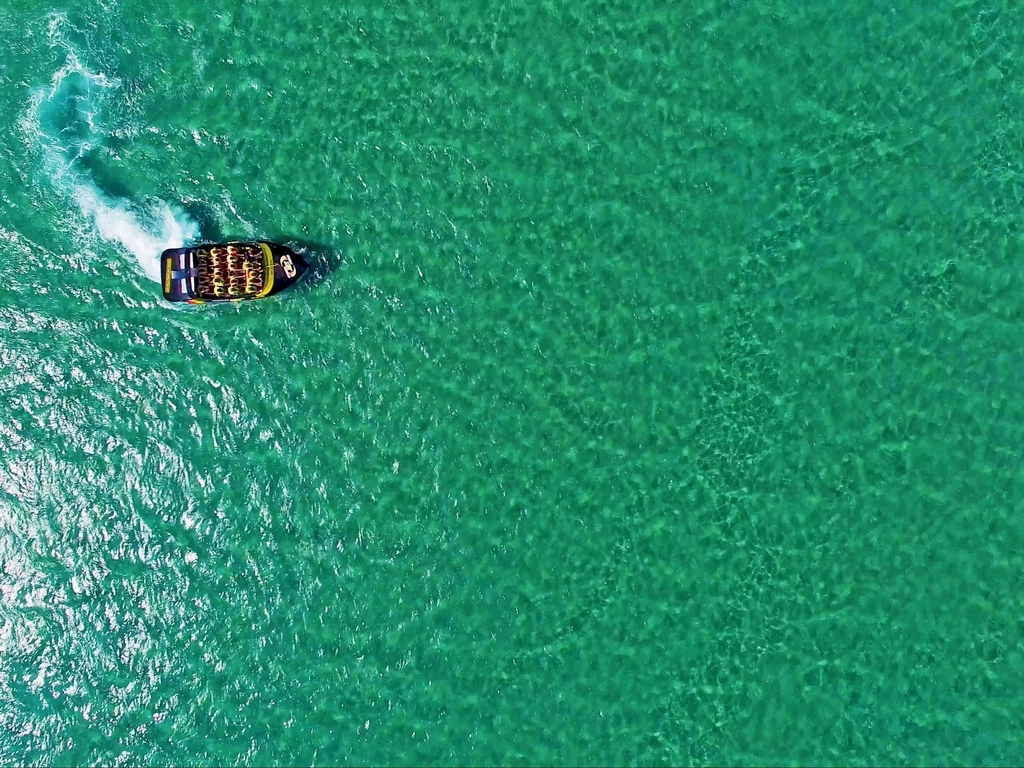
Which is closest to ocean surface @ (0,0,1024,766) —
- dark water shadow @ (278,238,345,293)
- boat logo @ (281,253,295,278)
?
dark water shadow @ (278,238,345,293)

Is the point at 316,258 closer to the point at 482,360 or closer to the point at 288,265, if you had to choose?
the point at 288,265

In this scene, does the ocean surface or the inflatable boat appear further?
the ocean surface

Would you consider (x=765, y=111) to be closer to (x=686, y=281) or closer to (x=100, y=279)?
(x=686, y=281)

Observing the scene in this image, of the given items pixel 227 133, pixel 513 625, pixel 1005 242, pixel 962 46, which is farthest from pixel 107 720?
pixel 962 46

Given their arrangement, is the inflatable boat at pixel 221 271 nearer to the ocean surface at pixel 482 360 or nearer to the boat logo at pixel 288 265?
the boat logo at pixel 288 265

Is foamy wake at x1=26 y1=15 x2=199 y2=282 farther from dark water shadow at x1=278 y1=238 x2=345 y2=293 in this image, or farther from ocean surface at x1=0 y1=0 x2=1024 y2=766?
dark water shadow at x1=278 y1=238 x2=345 y2=293

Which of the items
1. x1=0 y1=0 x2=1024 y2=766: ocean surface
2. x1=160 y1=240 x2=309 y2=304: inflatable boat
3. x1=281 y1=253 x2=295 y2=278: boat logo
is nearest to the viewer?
x1=160 y1=240 x2=309 y2=304: inflatable boat

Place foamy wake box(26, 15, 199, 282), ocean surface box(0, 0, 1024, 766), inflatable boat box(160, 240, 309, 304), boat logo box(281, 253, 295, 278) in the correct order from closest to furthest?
1. inflatable boat box(160, 240, 309, 304)
2. boat logo box(281, 253, 295, 278)
3. ocean surface box(0, 0, 1024, 766)
4. foamy wake box(26, 15, 199, 282)
